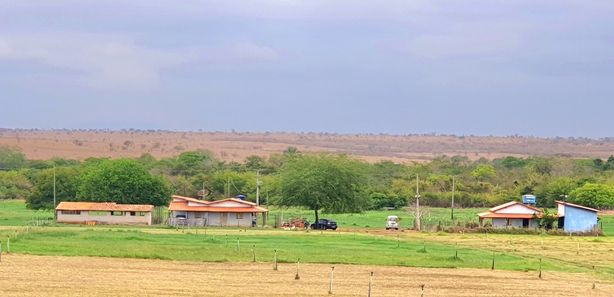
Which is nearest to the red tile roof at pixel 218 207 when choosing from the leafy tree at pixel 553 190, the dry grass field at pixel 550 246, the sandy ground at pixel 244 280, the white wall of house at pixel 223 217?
the white wall of house at pixel 223 217

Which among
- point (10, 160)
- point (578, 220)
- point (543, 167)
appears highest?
point (543, 167)

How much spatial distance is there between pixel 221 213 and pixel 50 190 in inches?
765

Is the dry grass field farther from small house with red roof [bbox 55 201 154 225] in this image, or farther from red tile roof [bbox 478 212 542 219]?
small house with red roof [bbox 55 201 154 225]

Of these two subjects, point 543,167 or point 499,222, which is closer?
point 499,222

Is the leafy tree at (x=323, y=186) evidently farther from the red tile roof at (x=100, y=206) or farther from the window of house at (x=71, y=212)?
the window of house at (x=71, y=212)

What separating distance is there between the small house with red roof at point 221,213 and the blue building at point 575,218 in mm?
23824

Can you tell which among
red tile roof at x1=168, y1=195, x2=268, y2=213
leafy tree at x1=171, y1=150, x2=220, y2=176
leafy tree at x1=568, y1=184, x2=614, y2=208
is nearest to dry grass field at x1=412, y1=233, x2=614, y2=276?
red tile roof at x1=168, y1=195, x2=268, y2=213

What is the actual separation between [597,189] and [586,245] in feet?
126

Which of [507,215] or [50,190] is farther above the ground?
[50,190]

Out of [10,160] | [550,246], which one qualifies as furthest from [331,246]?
[10,160]

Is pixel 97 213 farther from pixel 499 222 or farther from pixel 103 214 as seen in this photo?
pixel 499 222

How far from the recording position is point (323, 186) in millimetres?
93750

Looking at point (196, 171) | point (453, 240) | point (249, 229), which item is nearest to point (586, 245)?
point (453, 240)

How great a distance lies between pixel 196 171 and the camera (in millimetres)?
146750
